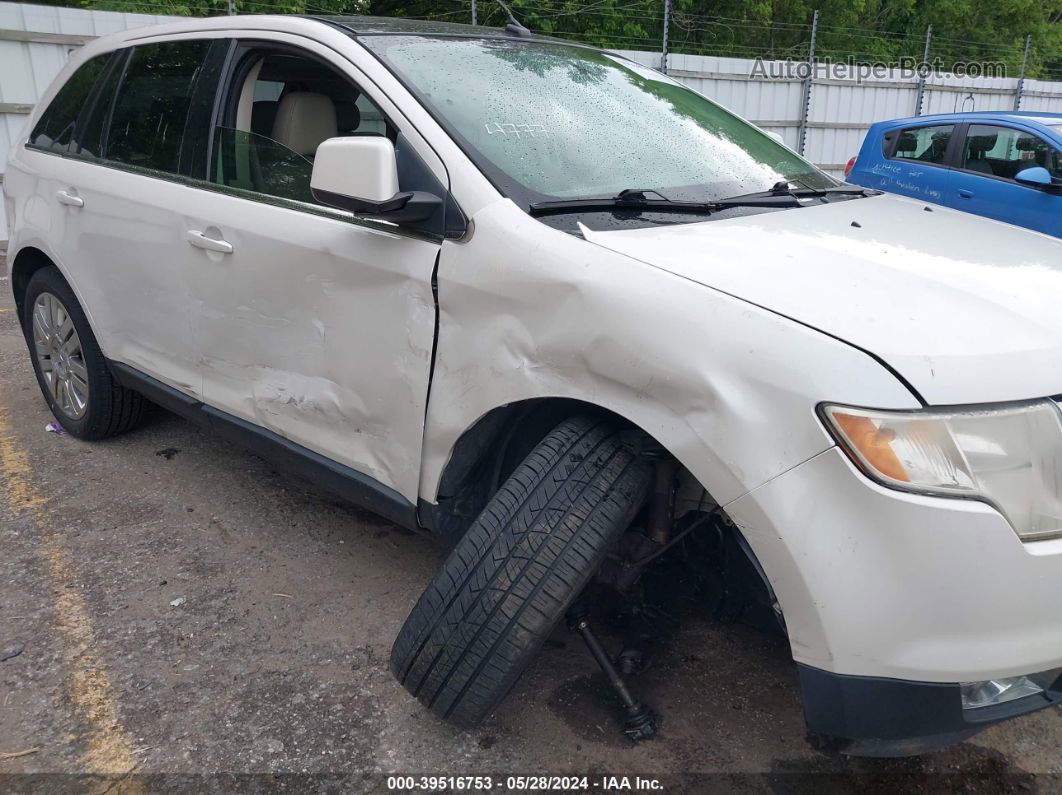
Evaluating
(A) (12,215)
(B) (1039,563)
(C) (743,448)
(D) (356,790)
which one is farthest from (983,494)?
(A) (12,215)

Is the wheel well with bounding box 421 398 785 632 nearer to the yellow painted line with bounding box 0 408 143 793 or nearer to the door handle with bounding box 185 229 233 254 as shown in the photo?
the yellow painted line with bounding box 0 408 143 793

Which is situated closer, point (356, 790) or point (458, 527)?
point (356, 790)

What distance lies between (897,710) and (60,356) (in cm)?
386

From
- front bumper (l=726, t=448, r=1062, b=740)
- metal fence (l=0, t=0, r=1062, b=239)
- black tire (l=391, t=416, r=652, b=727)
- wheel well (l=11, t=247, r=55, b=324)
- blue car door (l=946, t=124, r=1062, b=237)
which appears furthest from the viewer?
Result: metal fence (l=0, t=0, r=1062, b=239)

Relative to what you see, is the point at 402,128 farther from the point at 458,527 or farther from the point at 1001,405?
the point at 1001,405

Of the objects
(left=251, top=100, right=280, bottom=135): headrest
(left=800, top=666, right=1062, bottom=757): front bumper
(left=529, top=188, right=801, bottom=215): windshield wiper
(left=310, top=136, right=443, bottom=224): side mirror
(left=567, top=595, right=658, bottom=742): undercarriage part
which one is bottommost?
(left=567, top=595, right=658, bottom=742): undercarriage part

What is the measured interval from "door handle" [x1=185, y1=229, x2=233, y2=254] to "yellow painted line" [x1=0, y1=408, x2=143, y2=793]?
1222 mm

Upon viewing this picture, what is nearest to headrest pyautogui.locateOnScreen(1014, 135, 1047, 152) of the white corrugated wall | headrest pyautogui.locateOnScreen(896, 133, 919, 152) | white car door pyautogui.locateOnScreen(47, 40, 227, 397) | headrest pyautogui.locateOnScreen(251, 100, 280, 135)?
headrest pyautogui.locateOnScreen(896, 133, 919, 152)

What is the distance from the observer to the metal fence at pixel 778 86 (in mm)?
9000

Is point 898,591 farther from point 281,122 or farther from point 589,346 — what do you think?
point 281,122

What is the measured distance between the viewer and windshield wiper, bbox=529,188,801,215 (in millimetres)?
2293

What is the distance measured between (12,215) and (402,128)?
9.12 ft

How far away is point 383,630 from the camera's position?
9.33ft

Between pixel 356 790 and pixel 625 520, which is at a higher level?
pixel 625 520
